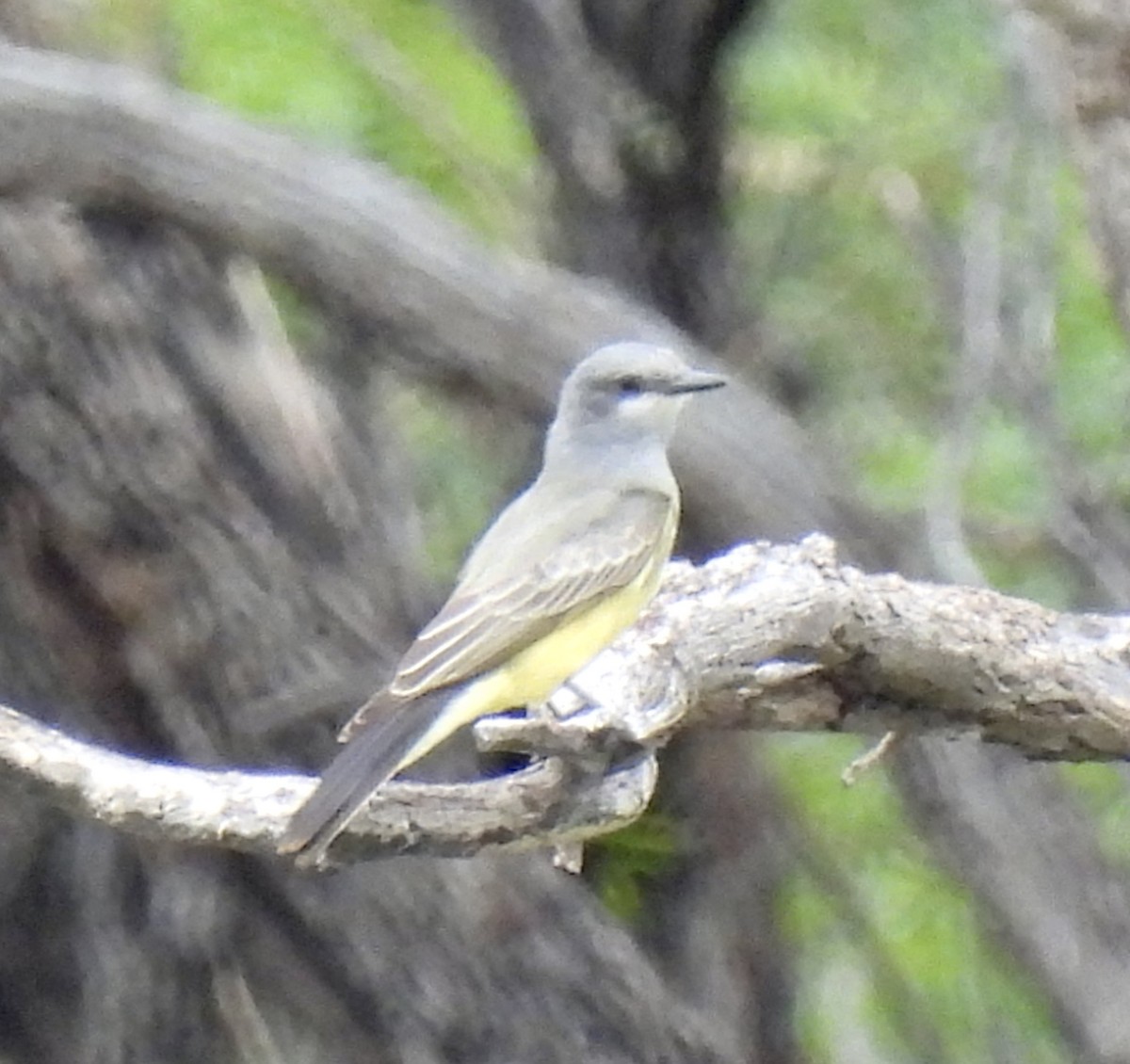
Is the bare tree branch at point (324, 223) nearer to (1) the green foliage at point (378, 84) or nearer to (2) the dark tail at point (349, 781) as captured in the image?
(1) the green foliage at point (378, 84)

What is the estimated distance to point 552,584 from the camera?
3436 millimetres

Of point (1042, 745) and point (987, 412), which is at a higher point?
point (1042, 745)

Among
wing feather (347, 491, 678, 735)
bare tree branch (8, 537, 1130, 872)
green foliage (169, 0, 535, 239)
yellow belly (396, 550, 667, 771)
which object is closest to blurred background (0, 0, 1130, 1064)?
green foliage (169, 0, 535, 239)

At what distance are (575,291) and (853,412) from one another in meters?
1.85

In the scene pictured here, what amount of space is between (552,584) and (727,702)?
297 millimetres

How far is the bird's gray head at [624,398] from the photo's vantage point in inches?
155

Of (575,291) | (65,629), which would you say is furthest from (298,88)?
(65,629)

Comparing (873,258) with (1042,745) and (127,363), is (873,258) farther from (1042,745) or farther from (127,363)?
(1042,745)

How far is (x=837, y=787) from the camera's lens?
5934 mm

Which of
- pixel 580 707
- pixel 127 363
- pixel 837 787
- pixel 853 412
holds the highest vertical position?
pixel 580 707

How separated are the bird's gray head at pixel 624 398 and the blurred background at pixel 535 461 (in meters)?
0.59

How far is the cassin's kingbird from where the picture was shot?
288cm

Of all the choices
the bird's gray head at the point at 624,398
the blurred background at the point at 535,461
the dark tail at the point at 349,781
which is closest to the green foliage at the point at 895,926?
the blurred background at the point at 535,461

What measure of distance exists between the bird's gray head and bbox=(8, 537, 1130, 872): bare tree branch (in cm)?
26
